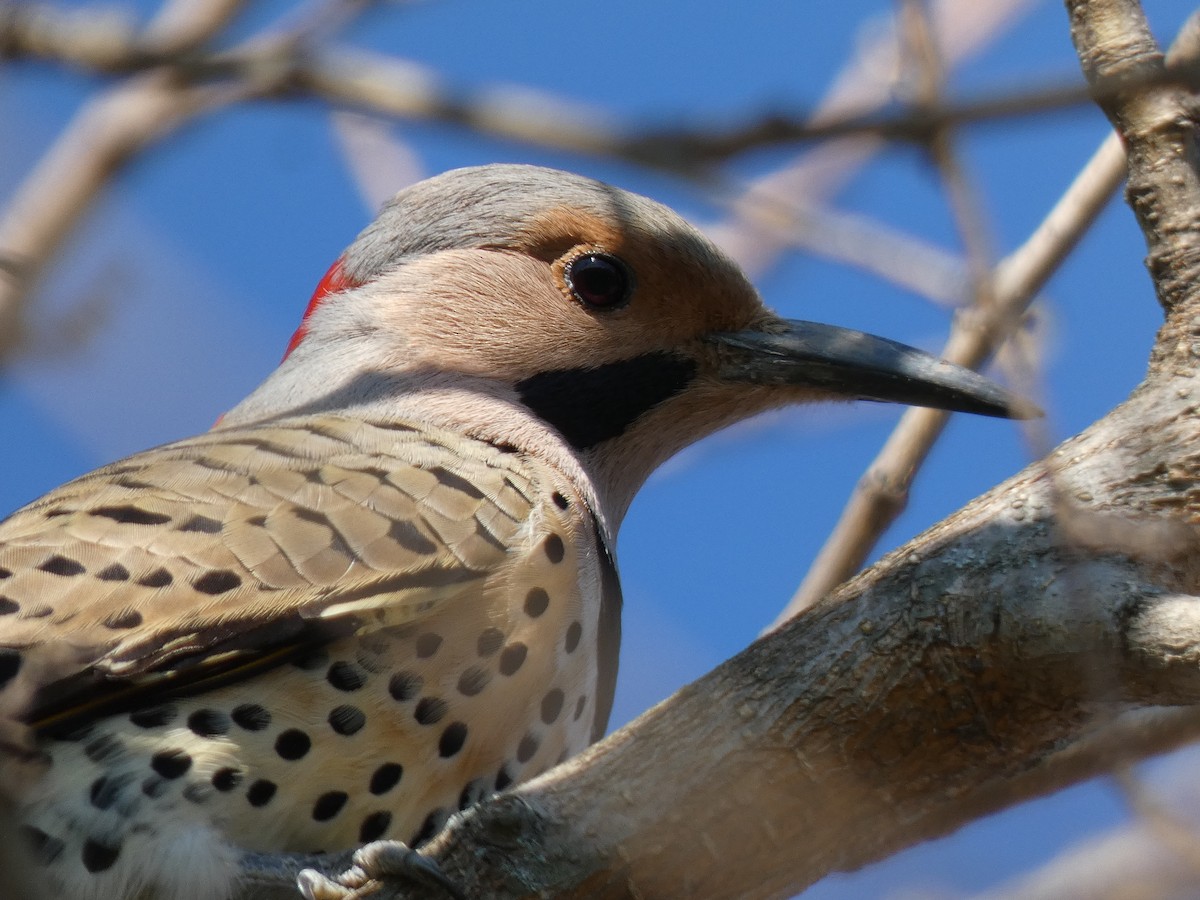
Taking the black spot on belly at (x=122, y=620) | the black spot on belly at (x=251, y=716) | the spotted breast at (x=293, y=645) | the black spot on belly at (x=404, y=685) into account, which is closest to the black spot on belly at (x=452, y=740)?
the spotted breast at (x=293, y=645)

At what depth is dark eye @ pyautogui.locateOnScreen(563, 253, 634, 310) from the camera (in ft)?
14.1

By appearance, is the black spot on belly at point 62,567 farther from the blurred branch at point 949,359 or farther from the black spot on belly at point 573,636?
the blurred branch at point 949,359

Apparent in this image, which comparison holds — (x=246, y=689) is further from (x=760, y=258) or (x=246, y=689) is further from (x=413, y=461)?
(x=760, y=258)

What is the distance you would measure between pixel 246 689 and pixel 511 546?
686 millimetres

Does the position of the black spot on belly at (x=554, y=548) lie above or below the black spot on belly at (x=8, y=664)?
above

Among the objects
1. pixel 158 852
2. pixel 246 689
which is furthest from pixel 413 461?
pixel 158 852

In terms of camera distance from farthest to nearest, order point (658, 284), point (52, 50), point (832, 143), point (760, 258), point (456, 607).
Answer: point (760, 258)
point (658, 284)
point (456, 607)
point (52, 50)
point (832, 143)

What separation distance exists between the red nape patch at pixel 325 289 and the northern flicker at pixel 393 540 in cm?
2

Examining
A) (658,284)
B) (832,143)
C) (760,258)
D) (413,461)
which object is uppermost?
(760,258)

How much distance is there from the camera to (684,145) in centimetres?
159

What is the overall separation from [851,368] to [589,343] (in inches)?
27.8

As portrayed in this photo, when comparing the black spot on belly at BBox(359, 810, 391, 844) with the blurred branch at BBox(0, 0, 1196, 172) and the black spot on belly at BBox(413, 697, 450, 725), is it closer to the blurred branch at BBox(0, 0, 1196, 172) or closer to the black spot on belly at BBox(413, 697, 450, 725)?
the black spot on belly at BBox(413, 697, 450, 725)

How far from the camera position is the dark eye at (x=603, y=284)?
14.1 feet

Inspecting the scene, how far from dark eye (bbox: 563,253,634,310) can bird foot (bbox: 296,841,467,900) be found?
1.96 m
